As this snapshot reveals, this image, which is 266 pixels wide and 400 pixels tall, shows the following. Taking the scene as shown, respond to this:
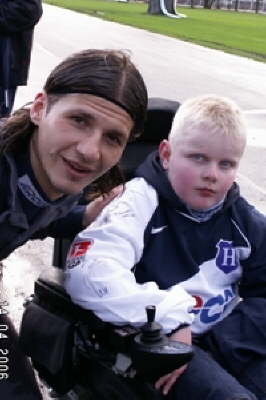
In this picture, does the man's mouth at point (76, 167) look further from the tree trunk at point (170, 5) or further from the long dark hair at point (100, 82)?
the tree trunk at point (170, 5)

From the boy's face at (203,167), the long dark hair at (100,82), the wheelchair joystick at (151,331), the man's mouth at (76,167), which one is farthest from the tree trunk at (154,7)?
the wheelchair joystick at (151,331)

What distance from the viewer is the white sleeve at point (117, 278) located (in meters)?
2.24

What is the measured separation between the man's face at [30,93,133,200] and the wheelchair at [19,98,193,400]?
1.23ft

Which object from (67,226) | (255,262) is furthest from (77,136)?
(255,262)

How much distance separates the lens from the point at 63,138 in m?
2.18

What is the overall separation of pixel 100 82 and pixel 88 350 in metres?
0.76

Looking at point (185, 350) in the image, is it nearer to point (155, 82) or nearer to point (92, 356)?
point (92, 356)

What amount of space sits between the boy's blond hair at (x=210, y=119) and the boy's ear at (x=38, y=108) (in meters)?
0.51

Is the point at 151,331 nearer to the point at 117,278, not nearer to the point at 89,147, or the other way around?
the point at 117,278

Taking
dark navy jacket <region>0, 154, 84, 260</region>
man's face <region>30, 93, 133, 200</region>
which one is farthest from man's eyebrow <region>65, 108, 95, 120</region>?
dark navy jacket <region>0, 154, 84, 260</region>

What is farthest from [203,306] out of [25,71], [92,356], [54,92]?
[25,71]

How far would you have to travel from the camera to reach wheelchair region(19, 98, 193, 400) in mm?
2018

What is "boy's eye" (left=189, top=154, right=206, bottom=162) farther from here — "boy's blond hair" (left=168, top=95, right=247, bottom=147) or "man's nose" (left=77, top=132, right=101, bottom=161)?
"man's nose" (left=77, top=132, right=101, bottom=161)

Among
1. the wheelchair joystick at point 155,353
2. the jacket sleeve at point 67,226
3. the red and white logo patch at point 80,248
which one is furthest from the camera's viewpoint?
the jacket sleeve at point 67,226
